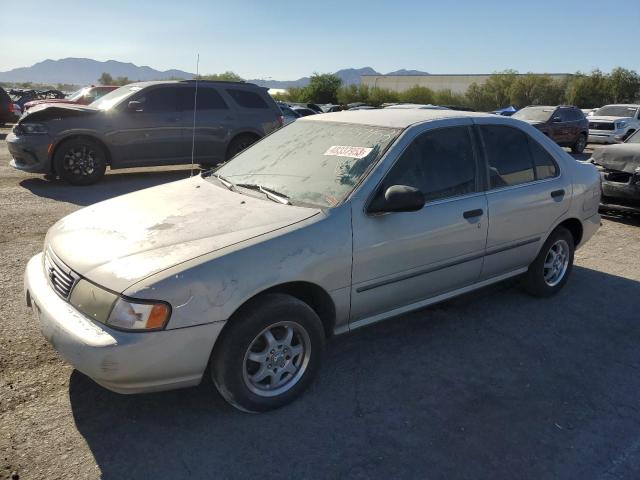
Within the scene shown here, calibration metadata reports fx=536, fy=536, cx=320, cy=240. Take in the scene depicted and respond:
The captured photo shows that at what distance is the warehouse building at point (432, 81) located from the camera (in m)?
61.9

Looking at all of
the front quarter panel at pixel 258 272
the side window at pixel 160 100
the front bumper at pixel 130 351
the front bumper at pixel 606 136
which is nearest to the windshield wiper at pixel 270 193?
the front quarter panel at pixel 258 272

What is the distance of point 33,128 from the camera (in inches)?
352

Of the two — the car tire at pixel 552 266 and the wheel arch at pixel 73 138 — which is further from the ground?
the wheel arch at pixel 73 138

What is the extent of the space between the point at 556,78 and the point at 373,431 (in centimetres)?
5692

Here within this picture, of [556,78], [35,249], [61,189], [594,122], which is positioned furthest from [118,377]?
[556,78]

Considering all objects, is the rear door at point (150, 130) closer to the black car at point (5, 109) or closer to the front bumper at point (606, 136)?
the black car at point (5, 109)

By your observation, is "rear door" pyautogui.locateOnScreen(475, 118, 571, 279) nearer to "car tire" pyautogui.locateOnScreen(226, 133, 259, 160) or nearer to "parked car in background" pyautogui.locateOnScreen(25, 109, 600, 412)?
"parked car in background" pyautogui.locateOnScreen(25, 109, 600, 412)

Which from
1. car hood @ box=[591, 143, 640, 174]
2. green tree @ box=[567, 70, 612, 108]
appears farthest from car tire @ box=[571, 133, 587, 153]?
green tree @ box=[567, 70, 612, 108]

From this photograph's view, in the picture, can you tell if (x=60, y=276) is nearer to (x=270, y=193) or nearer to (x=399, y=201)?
(x=270, y=193)

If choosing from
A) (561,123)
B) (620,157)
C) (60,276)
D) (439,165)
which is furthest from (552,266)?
(561,123)

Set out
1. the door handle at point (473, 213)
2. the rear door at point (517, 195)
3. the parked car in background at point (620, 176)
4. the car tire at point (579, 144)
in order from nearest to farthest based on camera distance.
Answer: the door handle at point (473, 213), the rear door at point (517, 195), the parked car in background at point (620, 176), the car tire at point (579, 144)

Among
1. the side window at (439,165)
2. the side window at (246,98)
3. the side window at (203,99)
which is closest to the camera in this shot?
the side window at (439,165)

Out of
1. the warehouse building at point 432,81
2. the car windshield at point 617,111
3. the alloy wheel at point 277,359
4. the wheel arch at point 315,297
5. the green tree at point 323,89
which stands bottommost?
the alloy wheel at point 277,359

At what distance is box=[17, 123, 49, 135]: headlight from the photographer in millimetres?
8875
